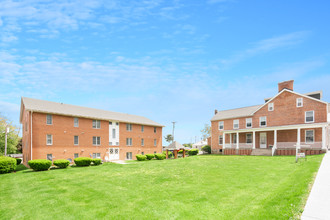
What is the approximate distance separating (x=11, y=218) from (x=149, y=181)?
6.96 metres

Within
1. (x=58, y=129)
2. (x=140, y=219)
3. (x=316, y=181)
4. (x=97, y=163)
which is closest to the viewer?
(x=140, y=219)

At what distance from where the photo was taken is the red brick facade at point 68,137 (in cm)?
2512

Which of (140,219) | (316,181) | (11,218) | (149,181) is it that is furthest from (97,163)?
(316,181)

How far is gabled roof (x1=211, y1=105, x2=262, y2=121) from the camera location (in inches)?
1337

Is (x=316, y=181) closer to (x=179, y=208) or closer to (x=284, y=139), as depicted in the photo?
(x=179, y=208)

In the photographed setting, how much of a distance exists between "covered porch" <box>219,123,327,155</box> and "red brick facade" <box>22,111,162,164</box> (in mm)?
17370

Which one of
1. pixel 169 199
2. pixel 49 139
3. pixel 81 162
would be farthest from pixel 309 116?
pixel 49 139

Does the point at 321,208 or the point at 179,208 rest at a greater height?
the point at 321,208

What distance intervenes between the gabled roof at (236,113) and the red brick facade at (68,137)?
1573 centimetres

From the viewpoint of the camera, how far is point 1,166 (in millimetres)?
19734

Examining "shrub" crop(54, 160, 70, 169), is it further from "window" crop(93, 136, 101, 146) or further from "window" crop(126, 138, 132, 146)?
"window" crop(126, 138, 132, 146)

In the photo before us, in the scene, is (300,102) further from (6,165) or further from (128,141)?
(6,165)

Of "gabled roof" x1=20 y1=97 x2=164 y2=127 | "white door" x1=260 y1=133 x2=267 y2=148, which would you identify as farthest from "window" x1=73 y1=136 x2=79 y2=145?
"white door" x1=260 y1=133 x2=267 y2=148

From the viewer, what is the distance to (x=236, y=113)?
118 feet
